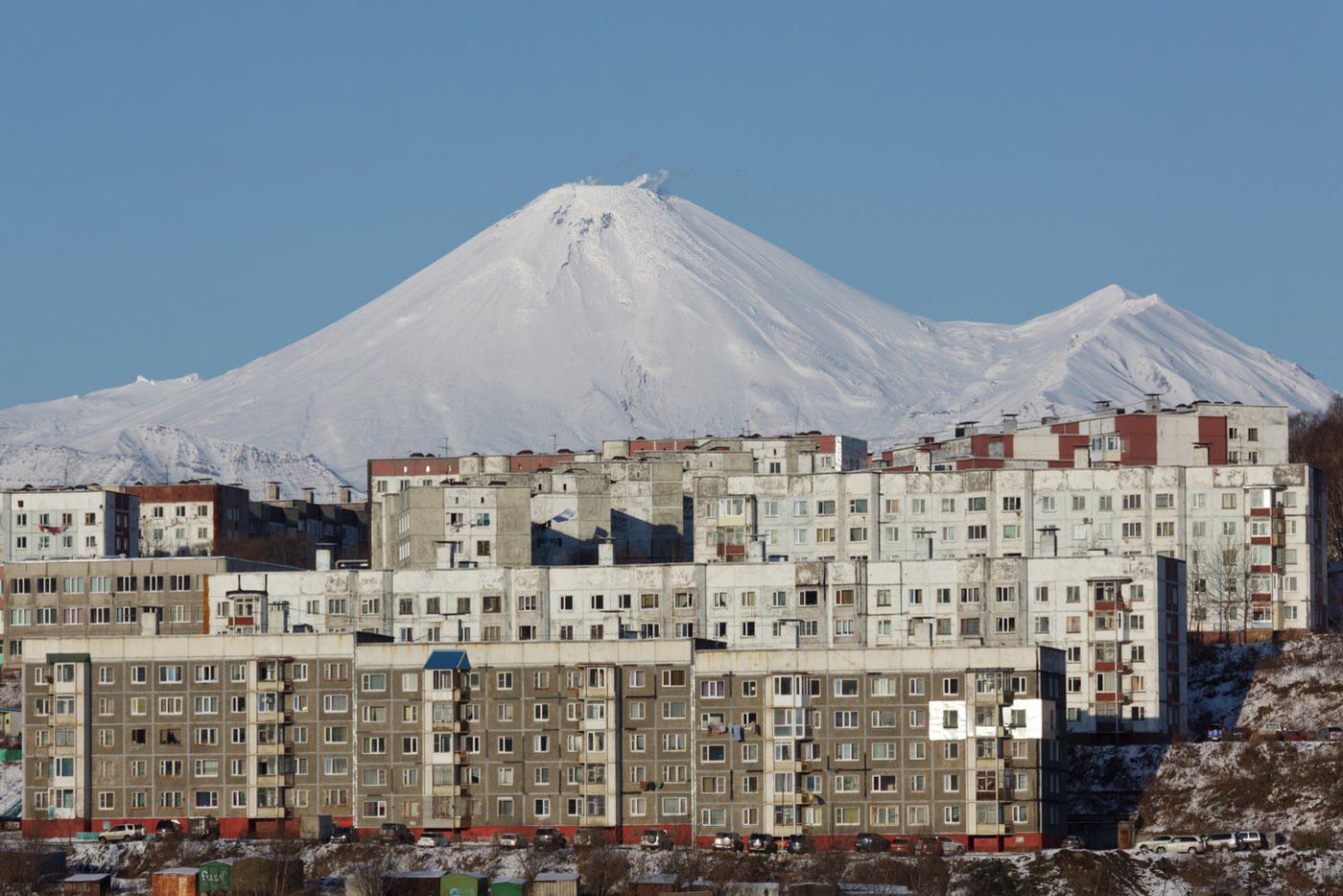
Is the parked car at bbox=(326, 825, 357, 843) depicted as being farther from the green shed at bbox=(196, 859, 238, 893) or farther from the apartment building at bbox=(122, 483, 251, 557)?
the apartment building at bbox=(122, 483, 251, 557)

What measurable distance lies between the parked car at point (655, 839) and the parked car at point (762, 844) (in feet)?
8.64

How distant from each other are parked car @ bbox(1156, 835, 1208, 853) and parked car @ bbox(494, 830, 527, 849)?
20603 mm

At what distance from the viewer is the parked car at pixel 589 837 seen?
310ft

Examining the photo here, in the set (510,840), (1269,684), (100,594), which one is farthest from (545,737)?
(100,594)

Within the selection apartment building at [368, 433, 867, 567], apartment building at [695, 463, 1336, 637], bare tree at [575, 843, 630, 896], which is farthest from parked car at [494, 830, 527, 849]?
apartment building at [695, 463, 1336, 637]

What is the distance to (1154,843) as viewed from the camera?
93500 mm

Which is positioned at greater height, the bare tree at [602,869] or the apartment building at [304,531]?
the apartment building at [304,531]

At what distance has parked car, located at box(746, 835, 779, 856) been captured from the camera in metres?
93.2

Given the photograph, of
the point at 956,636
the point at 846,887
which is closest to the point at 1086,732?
the point at 956,636

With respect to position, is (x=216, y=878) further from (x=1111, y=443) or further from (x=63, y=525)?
(x=63, y=525)

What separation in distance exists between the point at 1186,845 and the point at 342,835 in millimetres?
27428

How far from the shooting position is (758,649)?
9956cm

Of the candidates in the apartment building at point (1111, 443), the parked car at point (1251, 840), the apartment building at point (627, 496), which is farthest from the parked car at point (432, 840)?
the apartment building at point (1111, 443)

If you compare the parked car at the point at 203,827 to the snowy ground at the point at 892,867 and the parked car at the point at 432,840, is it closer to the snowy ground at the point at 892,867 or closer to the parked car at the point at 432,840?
the snowy ground at the point at 892,867
